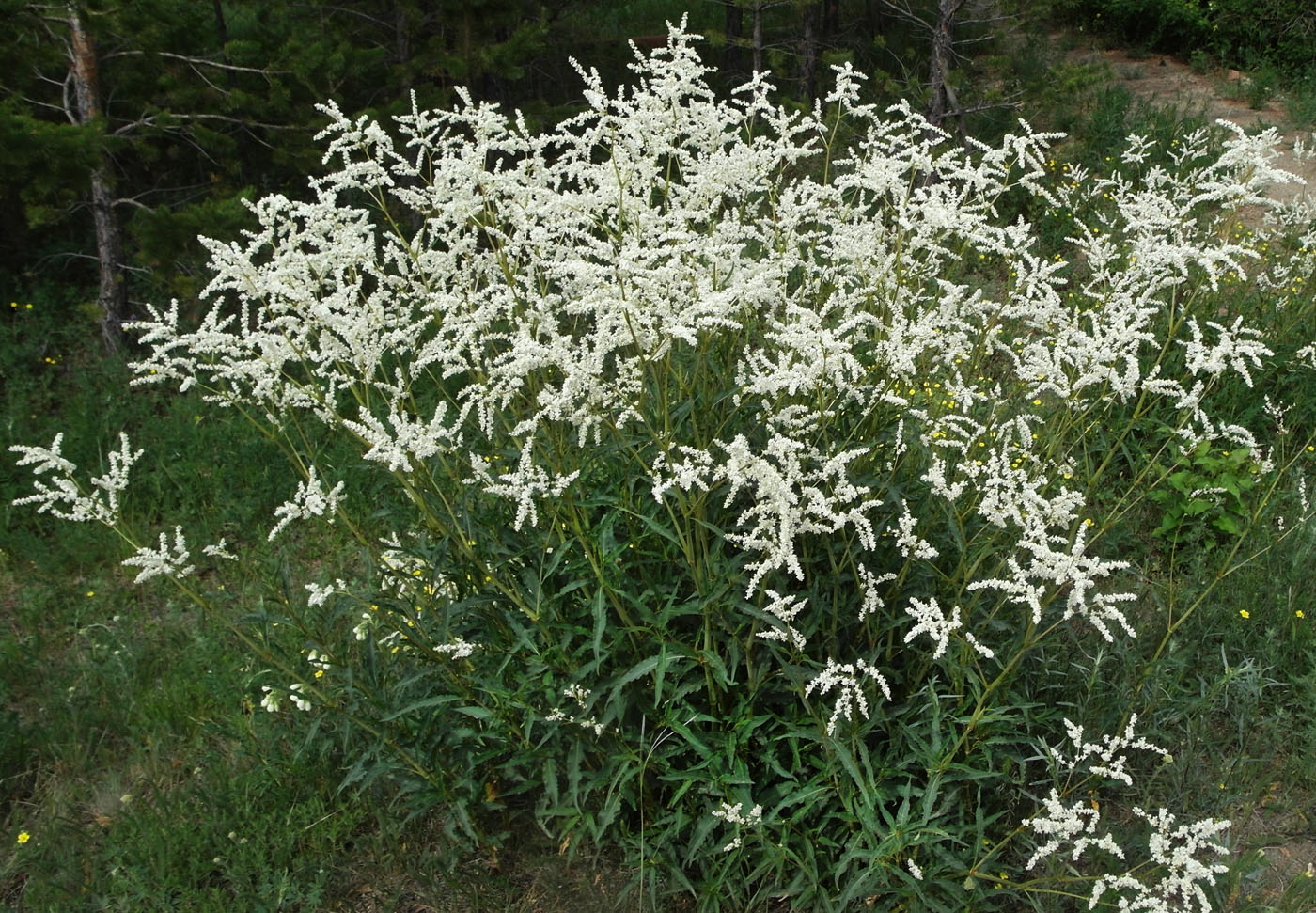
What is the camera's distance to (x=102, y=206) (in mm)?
7430

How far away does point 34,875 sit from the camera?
4035 mm

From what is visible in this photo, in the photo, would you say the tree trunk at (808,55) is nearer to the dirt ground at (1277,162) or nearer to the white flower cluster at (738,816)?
the dirt ground at (1277,162)

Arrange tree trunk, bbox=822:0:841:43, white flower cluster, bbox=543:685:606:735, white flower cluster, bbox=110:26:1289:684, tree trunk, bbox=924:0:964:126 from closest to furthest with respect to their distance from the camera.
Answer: white flower cluster, bbox=110:26:1289:684 < white flower cluster, bbox=543:685:606:735 < tree trunk, bbox=924:0:964:126 < tree trunk, bbox=822:0:841:43

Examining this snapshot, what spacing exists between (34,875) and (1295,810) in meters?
4.89

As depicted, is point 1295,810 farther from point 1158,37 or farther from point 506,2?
point 1158,37

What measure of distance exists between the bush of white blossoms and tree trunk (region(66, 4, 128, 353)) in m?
4.58

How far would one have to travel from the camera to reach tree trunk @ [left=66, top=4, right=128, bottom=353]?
7.09 metres

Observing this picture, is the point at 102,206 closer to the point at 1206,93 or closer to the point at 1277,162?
the point at 1277,162

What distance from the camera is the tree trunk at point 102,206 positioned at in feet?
23.3

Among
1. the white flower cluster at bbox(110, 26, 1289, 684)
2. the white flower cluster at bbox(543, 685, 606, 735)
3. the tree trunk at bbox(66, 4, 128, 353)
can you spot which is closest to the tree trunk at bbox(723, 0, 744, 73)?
the tree trunk at bbox(66, 4, 128, 353)

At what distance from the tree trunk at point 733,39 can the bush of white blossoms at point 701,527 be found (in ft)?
21.9

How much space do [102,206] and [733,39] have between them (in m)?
5.75

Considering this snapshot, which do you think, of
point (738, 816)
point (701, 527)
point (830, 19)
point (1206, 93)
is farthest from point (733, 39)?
point (738, 816)

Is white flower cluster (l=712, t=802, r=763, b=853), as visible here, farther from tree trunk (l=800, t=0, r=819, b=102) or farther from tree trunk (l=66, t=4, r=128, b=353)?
tree trunk (l=800, t=0, r=819, b=102)
